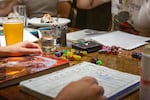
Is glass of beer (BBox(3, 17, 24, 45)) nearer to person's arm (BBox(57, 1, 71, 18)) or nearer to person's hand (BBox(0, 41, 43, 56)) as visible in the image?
person's hand (BBox(0, 41, 43, 56))

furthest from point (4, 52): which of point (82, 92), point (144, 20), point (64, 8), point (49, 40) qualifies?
point (64, 8)

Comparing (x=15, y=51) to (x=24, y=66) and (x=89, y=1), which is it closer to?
(x=24, y=66)

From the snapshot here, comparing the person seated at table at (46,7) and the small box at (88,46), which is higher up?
the person seated at table at (46,7)

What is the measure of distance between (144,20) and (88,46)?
643 millimetres

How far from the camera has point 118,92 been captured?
2.38ft

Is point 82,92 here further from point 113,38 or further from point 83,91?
point 113,38

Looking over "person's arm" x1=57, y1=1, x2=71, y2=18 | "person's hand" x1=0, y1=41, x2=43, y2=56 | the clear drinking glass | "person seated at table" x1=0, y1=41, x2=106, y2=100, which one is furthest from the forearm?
"person's arm" x1=57, y1=1, x2=71, y2=18

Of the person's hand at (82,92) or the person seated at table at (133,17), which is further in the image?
the person seated at table at (133,17)

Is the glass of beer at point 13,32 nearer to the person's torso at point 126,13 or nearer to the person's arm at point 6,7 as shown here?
the person's torso at point 126,13

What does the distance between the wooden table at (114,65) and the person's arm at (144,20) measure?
1.66 feet

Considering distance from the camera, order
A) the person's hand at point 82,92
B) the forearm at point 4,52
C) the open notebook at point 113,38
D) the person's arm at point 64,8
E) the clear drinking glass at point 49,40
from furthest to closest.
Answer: the person's arm at point 64,8 < the open notebook at point 113,38 < the clear drinking glass at point 49,40 < the forearm at point 4,52 < the person's hand at point 82,92

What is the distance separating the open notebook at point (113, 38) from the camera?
1256 mm

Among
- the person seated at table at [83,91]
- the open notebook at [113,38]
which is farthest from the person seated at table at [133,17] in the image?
the person seated at table at [83,91]

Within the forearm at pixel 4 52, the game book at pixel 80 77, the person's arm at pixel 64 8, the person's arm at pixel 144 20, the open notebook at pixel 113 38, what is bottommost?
the game book at pixel 80 77
